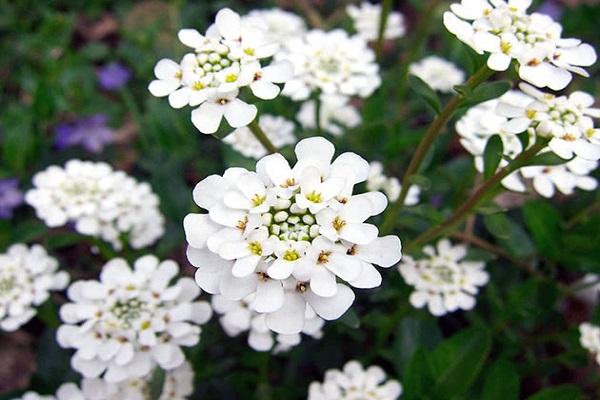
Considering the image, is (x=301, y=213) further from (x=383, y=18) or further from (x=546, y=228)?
(x=383, y=18)

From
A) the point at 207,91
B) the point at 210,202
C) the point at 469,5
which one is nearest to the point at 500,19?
the point at 469,5

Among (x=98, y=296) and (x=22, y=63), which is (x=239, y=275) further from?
(x=22, y=63)

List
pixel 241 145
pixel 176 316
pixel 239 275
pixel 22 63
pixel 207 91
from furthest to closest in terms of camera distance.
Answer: pixel 22 63 < pixel 241 145 < pixel 176 316 < pixel 207 91 < pixel 239 275

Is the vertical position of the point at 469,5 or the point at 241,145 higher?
the point at 469,5

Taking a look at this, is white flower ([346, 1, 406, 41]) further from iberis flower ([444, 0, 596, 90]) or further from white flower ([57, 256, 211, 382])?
white flower ([57, 256, 211, 382])

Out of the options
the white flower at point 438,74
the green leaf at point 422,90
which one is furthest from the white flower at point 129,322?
the white flower at point 438,74

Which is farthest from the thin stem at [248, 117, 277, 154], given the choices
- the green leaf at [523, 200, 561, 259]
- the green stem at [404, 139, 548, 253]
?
the green leaf at [523, 200, 561, 259]

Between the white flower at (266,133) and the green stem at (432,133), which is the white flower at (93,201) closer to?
the white flower at (266,133)
